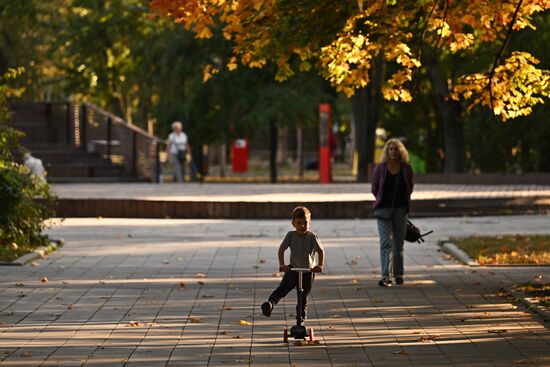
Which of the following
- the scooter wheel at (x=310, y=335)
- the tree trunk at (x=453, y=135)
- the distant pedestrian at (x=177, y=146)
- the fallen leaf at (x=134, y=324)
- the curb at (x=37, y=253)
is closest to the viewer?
the scooter wheel at (x=310, y=335)

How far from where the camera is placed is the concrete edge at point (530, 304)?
1370 cm

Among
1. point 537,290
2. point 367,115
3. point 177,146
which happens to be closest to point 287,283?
point 537,290

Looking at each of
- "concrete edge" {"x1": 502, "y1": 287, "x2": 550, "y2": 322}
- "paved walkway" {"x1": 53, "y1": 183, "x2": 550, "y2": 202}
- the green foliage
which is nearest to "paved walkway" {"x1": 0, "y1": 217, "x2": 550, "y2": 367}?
"concrete edge" {"x1": 502, "y1": 287, "x2": 550, "y2": 322}

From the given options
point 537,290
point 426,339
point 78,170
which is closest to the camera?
point 426,339

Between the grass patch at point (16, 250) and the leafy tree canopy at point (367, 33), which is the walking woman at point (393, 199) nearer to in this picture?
the leafy tree canopy at point (367, 33)

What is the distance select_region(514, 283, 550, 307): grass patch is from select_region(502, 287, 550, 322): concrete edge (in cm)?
8

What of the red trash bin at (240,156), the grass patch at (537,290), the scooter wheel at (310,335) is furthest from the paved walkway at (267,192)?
the scooter wheel at (310,335)

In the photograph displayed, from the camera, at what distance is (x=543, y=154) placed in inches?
1740

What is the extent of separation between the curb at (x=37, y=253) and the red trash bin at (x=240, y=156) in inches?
1348

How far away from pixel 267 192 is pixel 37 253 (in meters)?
14.9

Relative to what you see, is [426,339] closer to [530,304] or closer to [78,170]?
[530,304]

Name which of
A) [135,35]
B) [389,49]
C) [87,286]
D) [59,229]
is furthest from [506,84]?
[135,35]

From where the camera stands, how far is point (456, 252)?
21062 millimetres

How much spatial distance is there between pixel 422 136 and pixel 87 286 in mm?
35688
